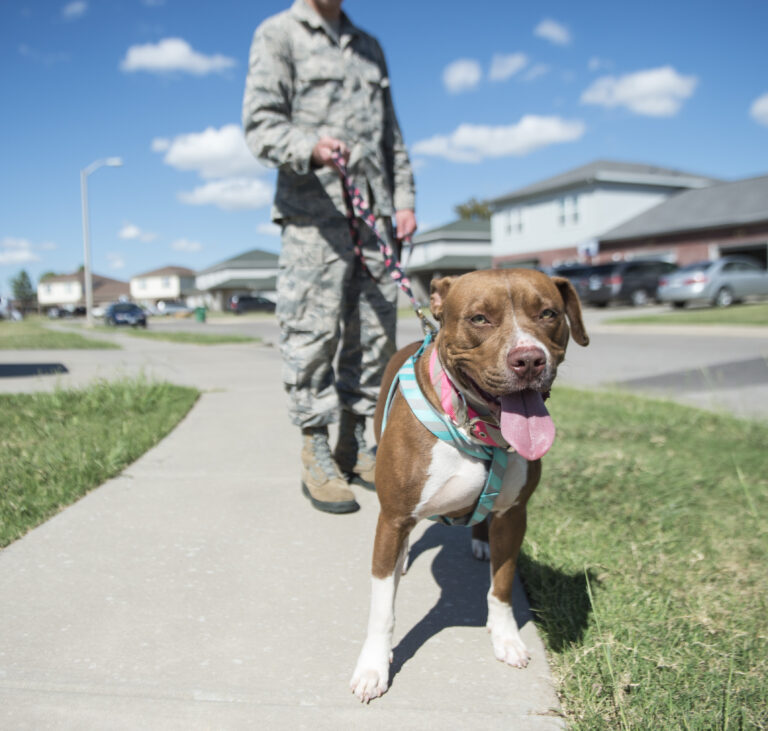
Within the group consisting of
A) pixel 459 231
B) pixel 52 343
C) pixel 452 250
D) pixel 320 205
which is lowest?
pixel 52 343

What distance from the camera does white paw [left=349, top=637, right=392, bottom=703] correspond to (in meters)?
1.84

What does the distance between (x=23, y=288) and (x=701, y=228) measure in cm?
11882

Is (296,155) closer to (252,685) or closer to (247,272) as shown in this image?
(252,685)

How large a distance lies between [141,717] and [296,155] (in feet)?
7.59

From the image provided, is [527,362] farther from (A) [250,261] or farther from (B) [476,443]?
(A) [250,261]

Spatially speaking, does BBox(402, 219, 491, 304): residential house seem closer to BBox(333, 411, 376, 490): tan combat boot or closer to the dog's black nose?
BBox(333, 411, 376, 490): tan combat boot

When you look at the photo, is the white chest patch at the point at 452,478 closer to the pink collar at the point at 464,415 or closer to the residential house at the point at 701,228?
the pink collar at the point at 464,415

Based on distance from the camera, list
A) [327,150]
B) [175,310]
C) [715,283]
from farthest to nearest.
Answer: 1. [175,310]
2. [715,283]
3. [327,150]

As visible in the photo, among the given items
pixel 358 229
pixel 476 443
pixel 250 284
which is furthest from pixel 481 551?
pixel 250 284

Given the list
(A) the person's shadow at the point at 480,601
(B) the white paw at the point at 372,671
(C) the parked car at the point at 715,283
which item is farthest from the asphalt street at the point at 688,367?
(C) the parked car at the point at 715,283

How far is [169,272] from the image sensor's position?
4173 inches

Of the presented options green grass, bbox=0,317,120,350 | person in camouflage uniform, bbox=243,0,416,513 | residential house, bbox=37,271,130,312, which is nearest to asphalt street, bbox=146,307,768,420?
person in camouflage uniform, bbox=243,0,416,513

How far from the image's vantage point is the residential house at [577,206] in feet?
124

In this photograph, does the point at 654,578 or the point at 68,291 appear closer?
the point at 654,578
